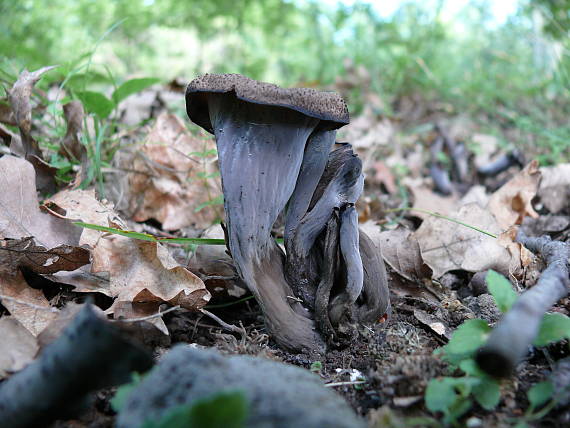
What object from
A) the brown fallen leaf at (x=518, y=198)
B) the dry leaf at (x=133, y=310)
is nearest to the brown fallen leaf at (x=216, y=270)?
the dry leaf at (x=133, y=310)

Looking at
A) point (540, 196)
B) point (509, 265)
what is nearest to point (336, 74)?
point (540, 196)

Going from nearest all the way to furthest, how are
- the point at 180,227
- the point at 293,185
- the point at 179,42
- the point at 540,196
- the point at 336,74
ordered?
the point at 293,185 → the point at 180,227 → the point at 540,196 → the point at 336,74 → the point at 179,42

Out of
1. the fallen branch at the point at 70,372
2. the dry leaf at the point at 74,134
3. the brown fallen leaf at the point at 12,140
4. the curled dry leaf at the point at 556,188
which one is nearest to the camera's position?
the fallen branch at the point at 70,372

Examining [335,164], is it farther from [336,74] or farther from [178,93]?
[336,74]

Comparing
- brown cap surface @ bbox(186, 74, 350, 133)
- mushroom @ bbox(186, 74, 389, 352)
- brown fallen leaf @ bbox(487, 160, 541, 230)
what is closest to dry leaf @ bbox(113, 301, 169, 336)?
mushroom @ bbox(186, 74, 389, 352)

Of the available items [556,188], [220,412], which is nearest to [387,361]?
[220,412]

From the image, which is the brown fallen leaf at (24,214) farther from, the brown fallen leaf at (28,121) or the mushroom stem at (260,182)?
the mushroom stem at (260,182)
